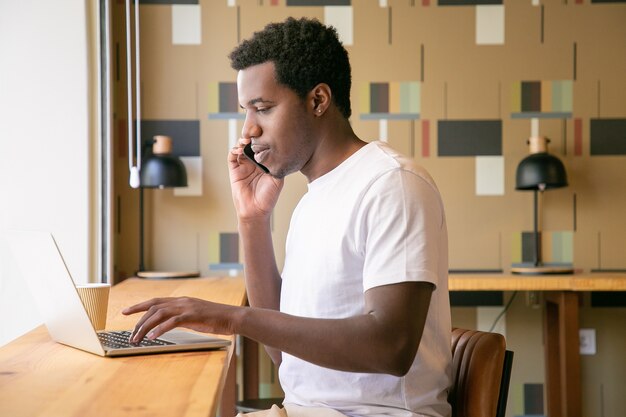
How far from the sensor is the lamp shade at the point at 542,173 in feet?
10.8

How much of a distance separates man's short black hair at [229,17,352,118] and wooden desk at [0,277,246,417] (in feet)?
1.74

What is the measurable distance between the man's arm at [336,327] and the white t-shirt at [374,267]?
0.15ft

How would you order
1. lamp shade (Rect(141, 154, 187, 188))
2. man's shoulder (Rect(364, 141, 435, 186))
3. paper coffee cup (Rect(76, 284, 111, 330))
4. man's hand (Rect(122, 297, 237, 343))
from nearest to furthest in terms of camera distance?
man's hand (Rect(122, 297, 237, 343)), man's shoulder (Rect(364, 141, 435, 186)), paper coffee cup (Rect(76, 284, 111, 330)), lamp shade (Rect(141, 154, 187, 188))

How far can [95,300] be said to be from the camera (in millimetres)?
1479

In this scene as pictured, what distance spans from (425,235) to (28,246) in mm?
685

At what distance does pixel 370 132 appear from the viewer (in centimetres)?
358

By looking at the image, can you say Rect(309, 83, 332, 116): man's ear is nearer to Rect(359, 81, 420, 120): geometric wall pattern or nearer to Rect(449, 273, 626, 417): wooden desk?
Rect(449, 273, 626, 417): wooden desk

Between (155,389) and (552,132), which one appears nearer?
(155,389)

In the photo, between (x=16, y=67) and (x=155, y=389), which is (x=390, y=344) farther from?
(x=16, y=67)

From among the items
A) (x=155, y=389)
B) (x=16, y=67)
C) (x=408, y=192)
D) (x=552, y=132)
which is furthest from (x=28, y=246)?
(x=552, y=132)

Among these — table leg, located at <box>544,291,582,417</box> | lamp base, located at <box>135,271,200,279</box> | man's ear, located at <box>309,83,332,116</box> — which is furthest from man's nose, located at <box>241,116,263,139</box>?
table leg, located at <box>544,291,582,417</box>

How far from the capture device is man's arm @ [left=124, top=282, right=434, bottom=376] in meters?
1.18

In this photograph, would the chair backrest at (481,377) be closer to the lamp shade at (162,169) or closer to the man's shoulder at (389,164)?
the man's shoulder at (389,164)

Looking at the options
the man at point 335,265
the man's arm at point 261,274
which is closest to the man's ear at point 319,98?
the man at point 335,265
